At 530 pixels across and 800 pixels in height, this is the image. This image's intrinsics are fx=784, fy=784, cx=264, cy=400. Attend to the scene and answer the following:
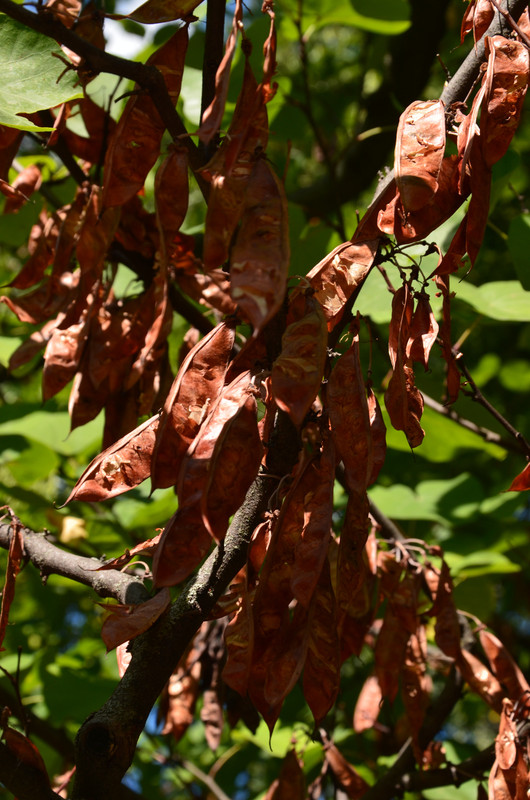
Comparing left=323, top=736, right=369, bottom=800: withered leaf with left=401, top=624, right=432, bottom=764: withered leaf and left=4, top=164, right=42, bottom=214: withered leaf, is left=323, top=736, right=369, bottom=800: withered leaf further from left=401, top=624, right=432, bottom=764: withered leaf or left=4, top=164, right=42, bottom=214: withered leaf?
left=4, top=164, right=42, bottom=214: withered leaf

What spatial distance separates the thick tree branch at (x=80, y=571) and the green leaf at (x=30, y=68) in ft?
2.48

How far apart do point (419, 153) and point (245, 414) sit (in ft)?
1.46

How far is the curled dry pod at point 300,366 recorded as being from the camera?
0.88 m

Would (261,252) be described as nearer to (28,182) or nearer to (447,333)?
(447,333)

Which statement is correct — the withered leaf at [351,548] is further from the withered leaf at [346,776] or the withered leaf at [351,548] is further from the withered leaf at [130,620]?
the withered leaf at [346,776]

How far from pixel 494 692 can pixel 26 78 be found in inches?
61.8

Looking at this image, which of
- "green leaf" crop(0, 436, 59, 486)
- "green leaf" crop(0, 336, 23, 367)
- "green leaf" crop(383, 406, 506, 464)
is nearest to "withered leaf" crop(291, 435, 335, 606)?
"green leaf" crop(383, 406, 506, 464)

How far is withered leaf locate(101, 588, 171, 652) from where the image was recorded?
3.21 ft

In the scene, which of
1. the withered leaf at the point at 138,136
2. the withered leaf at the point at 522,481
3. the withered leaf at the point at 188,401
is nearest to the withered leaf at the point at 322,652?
the withered leaf at the point at 188,401

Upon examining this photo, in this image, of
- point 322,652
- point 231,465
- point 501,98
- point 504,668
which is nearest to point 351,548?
point 322,652

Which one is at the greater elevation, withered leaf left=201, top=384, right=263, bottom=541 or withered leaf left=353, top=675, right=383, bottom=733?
withered leaf left=201, top=384, right=263, bottom=541

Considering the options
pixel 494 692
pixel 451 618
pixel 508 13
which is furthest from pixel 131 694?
pixel 508 13

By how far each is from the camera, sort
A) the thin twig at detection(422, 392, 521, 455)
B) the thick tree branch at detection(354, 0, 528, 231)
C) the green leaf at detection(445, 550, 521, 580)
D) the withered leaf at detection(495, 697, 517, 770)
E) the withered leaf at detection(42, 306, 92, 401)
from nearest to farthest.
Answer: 1. the thick tree branch at detection(354, 0, 528, 231)
2. the withered leaf at detection(495, 697, 517, 770)
3. the withered leaf at detection(42, 306, 92, 401)
4. the thin twig at detection(422, 392, 521, 455)
5. the green leaf at detection(445, 550, 521, 580)

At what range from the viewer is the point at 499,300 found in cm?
221
